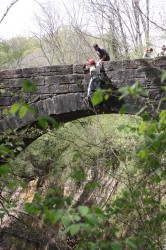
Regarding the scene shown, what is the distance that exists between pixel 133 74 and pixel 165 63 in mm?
514

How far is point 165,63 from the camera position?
578 cm

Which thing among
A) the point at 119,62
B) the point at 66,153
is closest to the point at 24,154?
the point at 66,153

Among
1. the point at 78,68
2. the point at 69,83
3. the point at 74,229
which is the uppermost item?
the point at 78,68

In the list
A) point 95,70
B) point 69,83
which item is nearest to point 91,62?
point 95,70

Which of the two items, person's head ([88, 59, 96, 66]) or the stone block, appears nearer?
person's head ([88, 59, 96, 66])

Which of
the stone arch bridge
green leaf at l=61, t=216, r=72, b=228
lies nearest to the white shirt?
the stone arch bridge

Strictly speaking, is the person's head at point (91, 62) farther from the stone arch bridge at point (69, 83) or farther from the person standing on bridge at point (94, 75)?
the stone arch bridge at point (69, 83)

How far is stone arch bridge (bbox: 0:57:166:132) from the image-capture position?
583 cm

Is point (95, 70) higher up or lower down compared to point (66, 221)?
higher up

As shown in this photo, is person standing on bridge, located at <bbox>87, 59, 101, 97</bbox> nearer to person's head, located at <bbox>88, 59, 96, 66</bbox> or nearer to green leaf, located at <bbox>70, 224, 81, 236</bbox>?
person's head, located at <bbox>88, 59, 96, 66</bbox>

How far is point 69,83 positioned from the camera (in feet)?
20.0

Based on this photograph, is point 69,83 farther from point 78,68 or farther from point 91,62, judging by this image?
point 91,62

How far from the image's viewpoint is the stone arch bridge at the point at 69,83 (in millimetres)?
5832

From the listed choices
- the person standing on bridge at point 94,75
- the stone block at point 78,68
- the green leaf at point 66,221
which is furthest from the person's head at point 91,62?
the green leaf at point 66,221
